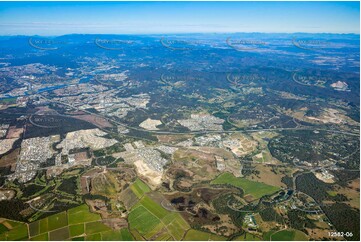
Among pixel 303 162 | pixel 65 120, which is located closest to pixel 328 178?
pixel 303 162

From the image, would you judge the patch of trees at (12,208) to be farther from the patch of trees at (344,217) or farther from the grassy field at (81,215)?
the patch of trees at (344,217)

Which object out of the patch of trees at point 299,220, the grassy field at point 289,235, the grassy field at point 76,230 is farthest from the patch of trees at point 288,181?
the grassy field at point 76,230

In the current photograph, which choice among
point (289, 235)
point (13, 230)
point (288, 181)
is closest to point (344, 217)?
point (289, 235)

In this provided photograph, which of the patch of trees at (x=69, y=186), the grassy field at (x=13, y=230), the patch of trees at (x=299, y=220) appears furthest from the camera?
the patch of trees at (x=69, y=186)

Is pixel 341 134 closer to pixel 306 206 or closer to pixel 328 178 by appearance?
pixel 328 178

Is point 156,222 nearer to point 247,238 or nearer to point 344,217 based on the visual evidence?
point 247,238

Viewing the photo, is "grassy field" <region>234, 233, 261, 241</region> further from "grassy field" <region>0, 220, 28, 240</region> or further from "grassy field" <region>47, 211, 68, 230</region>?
"grassy field" <region>0, 220, 28, 240</region>
